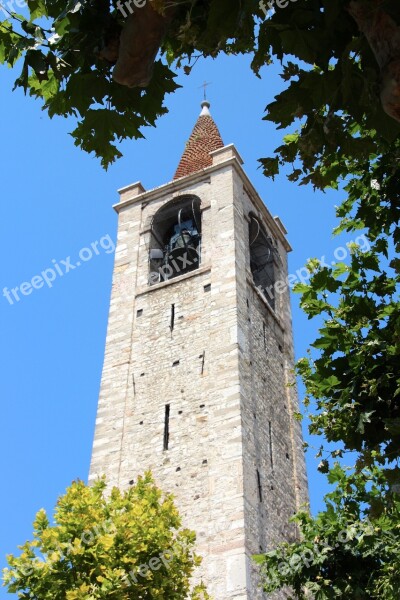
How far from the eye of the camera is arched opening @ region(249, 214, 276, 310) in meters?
21.3

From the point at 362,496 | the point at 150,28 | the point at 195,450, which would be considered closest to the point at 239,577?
the point at 195,450

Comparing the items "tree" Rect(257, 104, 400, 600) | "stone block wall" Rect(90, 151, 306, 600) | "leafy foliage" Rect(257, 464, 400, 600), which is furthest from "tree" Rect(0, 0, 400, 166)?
"stone block wall" Rect(90, 151, 306, 600)

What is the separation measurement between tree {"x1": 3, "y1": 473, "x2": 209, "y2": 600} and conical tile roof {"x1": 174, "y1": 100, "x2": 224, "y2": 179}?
1315 centimetres

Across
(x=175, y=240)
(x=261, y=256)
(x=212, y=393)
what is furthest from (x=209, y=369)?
(x=261, y=256)

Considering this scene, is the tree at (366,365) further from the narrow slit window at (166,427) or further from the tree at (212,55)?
the narrow slit window at (166,427)

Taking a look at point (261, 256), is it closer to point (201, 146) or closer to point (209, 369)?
point (201, 146)

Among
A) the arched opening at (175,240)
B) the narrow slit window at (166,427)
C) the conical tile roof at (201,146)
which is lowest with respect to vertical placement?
the narrow slit window at (166,427)

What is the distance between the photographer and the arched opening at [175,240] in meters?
20.1

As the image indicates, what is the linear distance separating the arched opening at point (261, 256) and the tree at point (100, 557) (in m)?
11.7

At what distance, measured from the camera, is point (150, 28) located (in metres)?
2.84

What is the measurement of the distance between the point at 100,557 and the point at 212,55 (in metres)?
7.23

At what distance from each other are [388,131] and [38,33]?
5.52 ft

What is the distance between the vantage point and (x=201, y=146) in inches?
976

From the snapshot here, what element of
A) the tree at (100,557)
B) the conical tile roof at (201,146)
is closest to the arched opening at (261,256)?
the conical tile roof at (201,146)
